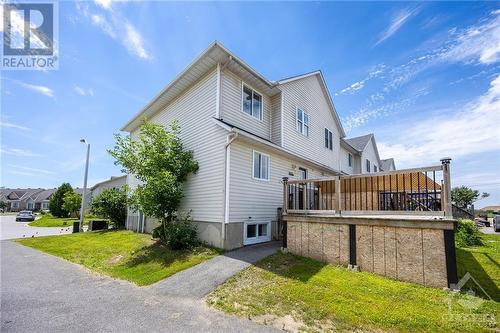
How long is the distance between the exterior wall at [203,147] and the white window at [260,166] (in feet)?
5.66

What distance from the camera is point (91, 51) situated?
10.7 metres

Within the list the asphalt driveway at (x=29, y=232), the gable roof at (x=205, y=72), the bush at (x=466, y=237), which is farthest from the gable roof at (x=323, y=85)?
the asphalt driveway at (x=29, y=232)

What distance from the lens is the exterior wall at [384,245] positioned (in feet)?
17.8

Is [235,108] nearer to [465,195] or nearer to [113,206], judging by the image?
[113,206]

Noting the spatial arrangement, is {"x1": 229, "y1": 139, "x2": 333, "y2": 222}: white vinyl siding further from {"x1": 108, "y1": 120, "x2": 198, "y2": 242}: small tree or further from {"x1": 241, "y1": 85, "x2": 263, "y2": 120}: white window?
{"x1": 108, "y1": 120, "x2": 198, "y2": 242}: small tree

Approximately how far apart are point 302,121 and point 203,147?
6.75 meters

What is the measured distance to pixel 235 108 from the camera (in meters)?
10.8

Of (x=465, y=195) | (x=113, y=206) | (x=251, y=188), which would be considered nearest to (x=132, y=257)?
(x=251, y=188)

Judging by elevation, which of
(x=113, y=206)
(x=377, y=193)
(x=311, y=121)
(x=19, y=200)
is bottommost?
(x=19, y=200)

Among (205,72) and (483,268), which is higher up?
(205,72)

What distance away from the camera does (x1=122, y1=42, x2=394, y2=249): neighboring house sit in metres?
9.34

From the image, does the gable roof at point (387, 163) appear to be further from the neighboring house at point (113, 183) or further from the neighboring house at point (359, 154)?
the neighboring house at point (113, 183)

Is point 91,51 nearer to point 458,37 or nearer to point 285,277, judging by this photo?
point 285,277

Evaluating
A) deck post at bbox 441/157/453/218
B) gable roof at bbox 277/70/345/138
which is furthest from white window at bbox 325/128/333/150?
deck post at bbox 441/157/453/218
